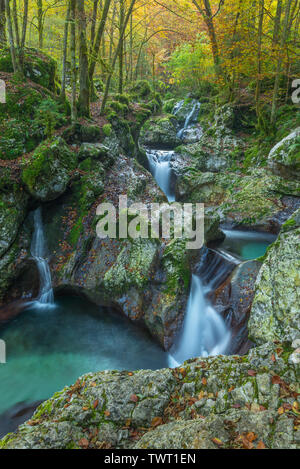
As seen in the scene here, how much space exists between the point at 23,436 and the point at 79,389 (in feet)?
3.42

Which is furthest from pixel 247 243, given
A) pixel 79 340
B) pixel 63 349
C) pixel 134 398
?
pixel 134 398

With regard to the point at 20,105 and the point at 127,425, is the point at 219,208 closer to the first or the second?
the point at 20,105

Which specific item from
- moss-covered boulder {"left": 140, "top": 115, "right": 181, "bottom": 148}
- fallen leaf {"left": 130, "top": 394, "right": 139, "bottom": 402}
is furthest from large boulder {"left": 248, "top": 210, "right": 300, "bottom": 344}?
moss-covered boulder {"left": 140, "top": 115, "right": 181, "bottom": 148}

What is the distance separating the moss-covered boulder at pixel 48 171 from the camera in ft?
25.9

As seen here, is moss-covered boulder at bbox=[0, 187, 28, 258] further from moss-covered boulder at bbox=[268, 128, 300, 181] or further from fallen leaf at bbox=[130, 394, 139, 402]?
moss-covered boulder at bbox=[268, 128, 300, 181]

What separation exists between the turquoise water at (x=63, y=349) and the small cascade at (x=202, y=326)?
1.89 feet

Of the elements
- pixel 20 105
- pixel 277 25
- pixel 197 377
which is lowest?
pixel 197 377

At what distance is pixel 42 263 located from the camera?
8.27 m

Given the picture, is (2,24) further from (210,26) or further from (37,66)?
(210,26)

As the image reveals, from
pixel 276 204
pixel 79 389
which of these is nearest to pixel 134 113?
pixel 276 204

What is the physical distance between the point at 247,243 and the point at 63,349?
7577 mm

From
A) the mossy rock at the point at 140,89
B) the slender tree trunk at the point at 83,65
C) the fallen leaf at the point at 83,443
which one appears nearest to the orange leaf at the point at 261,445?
the fallen leaf at the point at 83,443

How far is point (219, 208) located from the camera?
12.3m
